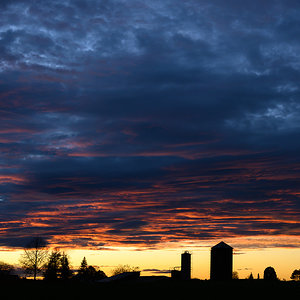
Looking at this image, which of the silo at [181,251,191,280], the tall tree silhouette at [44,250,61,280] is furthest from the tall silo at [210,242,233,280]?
the tall tree silhouette at [44,250,61,280]

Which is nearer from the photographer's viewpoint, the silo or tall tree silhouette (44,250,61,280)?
the silo

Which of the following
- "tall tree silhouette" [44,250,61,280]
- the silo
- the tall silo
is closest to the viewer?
the tall silo

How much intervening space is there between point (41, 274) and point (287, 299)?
252ft

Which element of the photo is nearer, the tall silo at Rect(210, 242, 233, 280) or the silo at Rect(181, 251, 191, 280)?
the tall silo at Rect(210, 242, 233, 280)

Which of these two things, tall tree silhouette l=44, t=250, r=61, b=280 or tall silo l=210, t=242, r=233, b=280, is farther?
tall tree silhouette l=44, t=250, r=61, b=280

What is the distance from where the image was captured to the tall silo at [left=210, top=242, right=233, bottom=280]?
83188 millimetres

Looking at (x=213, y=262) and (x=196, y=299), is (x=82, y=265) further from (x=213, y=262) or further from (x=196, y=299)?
(x=196, y=299)

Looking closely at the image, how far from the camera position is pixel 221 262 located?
84562mm

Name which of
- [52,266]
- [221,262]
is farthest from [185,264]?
[52,266]

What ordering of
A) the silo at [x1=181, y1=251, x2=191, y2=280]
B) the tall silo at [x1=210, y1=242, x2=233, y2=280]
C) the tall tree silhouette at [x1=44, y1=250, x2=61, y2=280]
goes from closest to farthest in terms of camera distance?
the tall silo at [x1=210, y1=242, x2=233, y2=280]
the silo at [x1=181, y1=251, x2=191, y2=280]
the tall tree silhouette at [x1=44, y1=250, x2=61, y2=280]

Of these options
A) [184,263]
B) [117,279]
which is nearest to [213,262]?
[184,263]

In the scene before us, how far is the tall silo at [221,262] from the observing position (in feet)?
273

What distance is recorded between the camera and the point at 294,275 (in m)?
162

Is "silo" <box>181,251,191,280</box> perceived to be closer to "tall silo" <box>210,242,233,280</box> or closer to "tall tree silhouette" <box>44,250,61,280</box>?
"tall silo" <box>210,242,233,280</box>
